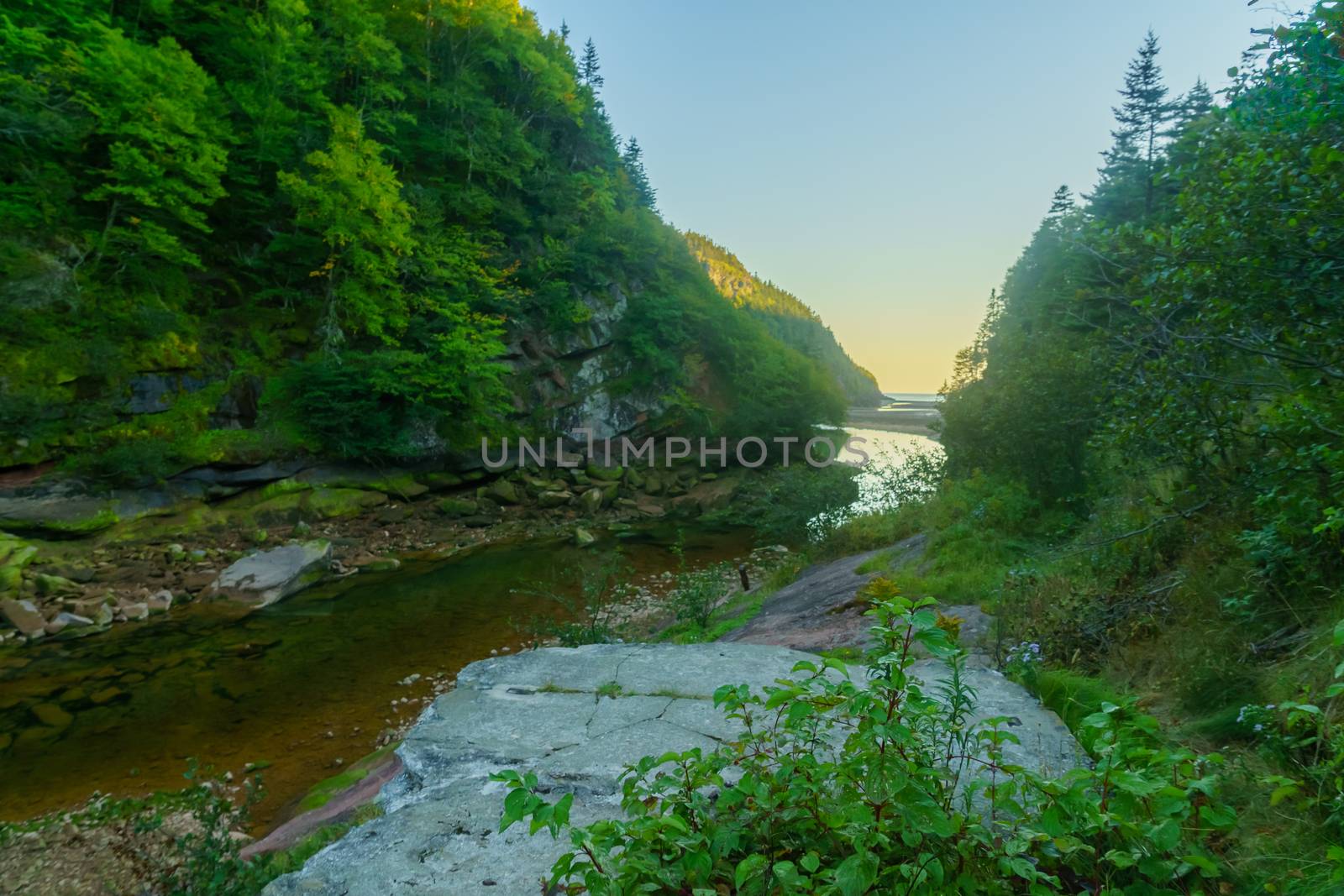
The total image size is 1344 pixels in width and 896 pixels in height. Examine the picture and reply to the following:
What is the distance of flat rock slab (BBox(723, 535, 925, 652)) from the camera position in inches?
220

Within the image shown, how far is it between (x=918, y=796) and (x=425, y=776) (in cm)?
236

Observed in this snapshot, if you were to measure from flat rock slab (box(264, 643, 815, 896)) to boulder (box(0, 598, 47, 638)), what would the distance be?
31.2 feet

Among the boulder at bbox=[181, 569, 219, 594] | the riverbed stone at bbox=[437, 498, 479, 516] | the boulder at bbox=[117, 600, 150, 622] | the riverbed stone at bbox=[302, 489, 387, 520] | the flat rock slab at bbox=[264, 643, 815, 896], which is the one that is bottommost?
the boulder at bbox=[117, 600, 150, 622]

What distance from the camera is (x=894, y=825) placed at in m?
1.51

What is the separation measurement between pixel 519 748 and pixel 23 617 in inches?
424

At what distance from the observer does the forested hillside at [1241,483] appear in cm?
215

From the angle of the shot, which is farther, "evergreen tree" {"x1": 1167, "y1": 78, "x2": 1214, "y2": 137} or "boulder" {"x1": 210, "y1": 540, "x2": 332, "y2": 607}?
"evergreen tree" {"x1": 1167, "y1": 78, "x2": 1214, "y2": 137}

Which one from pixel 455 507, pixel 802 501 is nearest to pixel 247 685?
pixel 455 507

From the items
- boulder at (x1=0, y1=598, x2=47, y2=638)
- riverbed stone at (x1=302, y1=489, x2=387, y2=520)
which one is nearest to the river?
boulder at (x1=0, y1=598, x2=47, y2=638)

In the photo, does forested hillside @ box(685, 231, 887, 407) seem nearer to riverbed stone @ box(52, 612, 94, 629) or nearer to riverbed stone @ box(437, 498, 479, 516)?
riverbed stone @ box(437, 498, 479, 516)

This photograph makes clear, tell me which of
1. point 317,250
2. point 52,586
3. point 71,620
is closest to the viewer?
point 71,620

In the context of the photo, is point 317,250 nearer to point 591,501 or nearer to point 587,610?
point 591,501

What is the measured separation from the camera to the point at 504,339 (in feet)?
76.4

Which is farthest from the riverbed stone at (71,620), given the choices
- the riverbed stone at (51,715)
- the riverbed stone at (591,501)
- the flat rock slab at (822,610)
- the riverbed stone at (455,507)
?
the riverbed stone at (591,501)
